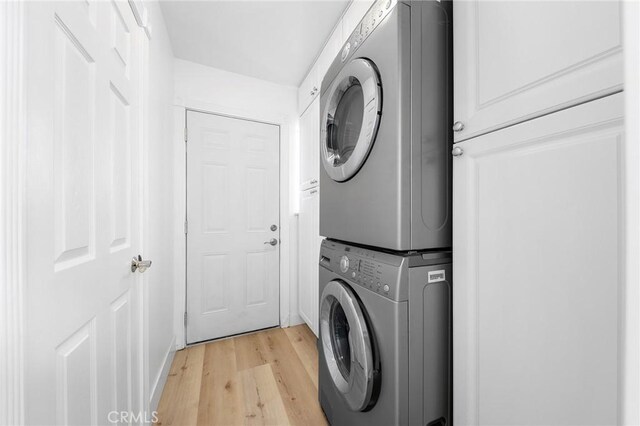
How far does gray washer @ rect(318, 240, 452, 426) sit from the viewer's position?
0.78 m

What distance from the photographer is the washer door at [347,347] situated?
0.85 metres

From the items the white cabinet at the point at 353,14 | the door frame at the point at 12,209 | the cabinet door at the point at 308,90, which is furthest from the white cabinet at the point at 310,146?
the door frame at the point at 12,209

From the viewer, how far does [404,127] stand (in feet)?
2.58

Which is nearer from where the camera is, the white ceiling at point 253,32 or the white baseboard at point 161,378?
the white baseboard at point 161,378

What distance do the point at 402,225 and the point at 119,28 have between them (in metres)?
1.30

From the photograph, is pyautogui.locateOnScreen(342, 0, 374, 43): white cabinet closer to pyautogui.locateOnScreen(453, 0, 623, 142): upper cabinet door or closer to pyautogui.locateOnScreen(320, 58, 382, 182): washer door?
pyautogui.locateOnScreen(320, 58, 382, 182): washer door

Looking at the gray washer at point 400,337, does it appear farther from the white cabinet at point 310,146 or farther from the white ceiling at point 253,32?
the white ceiling at point 253,32

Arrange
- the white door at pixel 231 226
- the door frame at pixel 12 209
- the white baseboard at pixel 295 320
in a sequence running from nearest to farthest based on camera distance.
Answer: the door frame at pixel 12 209 < the white door at pixel 231 226 < the white baseboard at pixel 295 320

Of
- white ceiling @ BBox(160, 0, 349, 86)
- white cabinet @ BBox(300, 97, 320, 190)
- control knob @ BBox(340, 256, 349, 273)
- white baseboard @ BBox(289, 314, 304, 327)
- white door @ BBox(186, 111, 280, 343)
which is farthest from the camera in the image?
white baseboard @ BBox(289, 314, 304, 327)

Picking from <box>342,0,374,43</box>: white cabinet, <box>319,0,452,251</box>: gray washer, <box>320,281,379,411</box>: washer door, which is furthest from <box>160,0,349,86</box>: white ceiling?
<box>320,281,379,411</box>: washer door

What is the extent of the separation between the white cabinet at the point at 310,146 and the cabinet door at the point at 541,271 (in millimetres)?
1300

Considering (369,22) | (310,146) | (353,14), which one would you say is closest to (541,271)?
(369,22)

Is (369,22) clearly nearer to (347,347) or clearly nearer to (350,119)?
(350,119)

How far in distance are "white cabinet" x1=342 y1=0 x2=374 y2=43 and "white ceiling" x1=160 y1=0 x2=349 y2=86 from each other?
65mm
